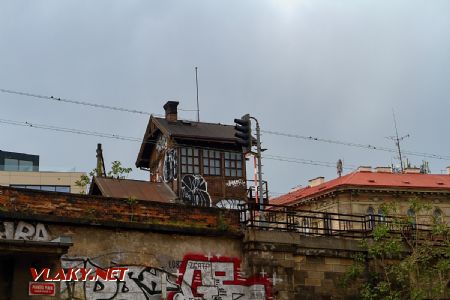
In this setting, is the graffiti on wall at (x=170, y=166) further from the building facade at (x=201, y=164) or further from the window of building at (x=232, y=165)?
the window of building at (x=232, y=165)

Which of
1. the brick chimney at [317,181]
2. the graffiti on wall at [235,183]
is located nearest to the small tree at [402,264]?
the graffiti on wall at [235,183]

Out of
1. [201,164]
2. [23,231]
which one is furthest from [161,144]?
[23,231]

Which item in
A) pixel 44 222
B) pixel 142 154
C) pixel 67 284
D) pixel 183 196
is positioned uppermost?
pixel 142 154

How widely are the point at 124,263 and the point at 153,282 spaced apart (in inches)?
40.5

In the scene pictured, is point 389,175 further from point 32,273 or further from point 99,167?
point 32,273

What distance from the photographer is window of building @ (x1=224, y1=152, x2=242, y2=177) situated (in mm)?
35219

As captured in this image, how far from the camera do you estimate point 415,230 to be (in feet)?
84.9

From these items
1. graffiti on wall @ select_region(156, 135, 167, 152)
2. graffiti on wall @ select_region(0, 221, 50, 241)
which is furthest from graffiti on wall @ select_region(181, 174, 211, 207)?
graffiti on wall @ select_region(0, 221, 50, 241)

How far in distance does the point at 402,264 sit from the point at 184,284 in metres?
7.45

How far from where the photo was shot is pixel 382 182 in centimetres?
5288

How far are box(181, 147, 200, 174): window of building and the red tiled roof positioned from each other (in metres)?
19.5

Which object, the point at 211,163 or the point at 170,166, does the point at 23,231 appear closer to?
the point at 170,166

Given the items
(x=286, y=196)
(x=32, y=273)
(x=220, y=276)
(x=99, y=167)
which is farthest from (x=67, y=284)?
(x=286, y=196)

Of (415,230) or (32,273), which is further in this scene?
(415,230)
